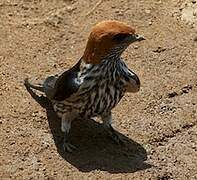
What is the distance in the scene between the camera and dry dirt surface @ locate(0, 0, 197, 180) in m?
6.87

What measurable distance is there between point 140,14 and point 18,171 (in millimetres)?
2895

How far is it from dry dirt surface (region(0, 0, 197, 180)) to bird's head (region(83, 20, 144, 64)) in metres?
0.99

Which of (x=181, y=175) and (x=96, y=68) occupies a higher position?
(x=96, y=68)

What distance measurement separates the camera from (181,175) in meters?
6.78

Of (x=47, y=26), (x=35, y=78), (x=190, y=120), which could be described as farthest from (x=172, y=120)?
(x=47, y=26)

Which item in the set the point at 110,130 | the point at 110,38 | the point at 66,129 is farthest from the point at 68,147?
the point at 110,38

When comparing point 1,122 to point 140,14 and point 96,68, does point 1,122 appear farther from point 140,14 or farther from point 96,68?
point 140,14

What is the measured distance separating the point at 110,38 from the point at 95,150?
117 centimetres

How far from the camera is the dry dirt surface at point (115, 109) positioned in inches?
270

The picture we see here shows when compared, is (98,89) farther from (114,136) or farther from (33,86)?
(33,86)

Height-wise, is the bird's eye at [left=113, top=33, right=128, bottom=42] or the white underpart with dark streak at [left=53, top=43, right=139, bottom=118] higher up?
the bird's eye at [left=113, top=33, right=128, bottom=42]

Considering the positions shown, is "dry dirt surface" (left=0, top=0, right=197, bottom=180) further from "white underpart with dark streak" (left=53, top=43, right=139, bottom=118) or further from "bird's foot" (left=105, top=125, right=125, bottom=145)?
"white underpart with dark streak" (left=53, top=43, right=139, bottom=118)

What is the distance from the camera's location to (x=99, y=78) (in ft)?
21.8

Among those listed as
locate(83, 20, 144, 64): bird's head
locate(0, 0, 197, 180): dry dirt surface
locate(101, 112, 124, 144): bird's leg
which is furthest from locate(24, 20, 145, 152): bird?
locate(0, 0, 197, 180): dry dirt surface
